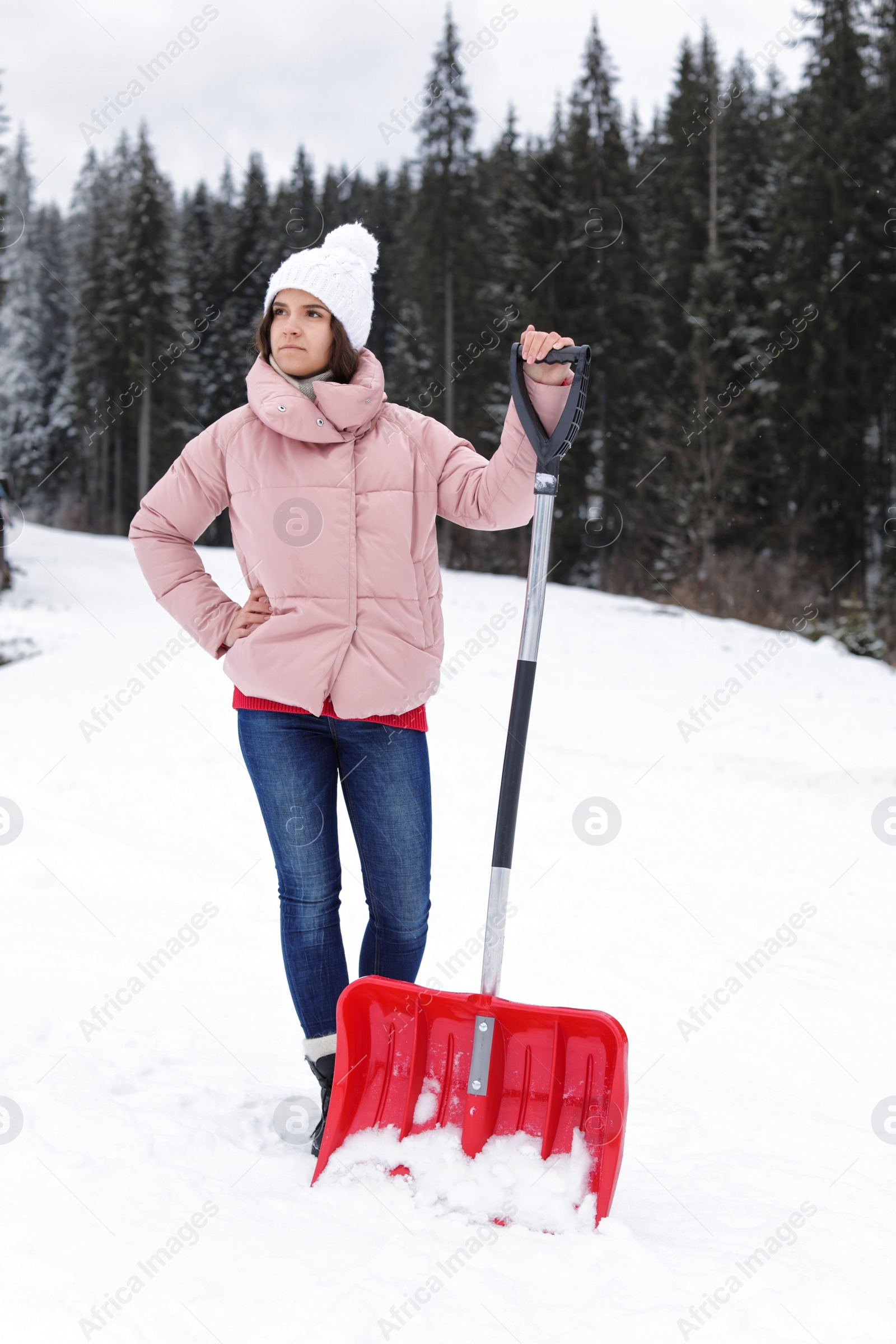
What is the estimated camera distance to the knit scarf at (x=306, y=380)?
6.96 ft

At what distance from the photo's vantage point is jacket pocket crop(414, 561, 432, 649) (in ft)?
7.22

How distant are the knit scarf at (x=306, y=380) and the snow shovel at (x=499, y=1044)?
1.37 ft

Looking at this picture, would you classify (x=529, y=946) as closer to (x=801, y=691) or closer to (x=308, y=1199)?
(x=308, y=1199)

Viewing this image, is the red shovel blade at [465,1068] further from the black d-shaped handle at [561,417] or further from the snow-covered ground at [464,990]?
the black d-shaped handle at [561,417]

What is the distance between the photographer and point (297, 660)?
2080mm

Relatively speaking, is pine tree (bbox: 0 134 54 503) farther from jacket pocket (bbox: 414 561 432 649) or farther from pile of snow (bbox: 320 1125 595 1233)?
pile of snow (bbox: 320 1125 595 1233)

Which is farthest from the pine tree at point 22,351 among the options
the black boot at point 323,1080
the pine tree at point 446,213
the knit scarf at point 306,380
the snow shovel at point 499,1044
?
the snow shovel at point 499,1044

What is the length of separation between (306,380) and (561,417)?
1.90 feet

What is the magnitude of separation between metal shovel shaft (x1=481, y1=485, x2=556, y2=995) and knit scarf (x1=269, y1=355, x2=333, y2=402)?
0.54 m

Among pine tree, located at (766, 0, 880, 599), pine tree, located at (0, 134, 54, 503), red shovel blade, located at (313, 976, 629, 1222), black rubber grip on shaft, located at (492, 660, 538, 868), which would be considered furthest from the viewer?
pine tree, located at (0, 134, 54, 503)

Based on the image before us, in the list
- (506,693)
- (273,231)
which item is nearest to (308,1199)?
(506,693)

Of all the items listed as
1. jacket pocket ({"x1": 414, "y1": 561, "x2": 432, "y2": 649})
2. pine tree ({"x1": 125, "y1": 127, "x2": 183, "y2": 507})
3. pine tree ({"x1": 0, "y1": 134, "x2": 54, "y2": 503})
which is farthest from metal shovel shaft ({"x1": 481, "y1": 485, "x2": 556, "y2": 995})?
pine tree ({"x1": 0, "y1": 134, "x2": 54, "y2": 503})

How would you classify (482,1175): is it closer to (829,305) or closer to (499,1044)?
(499,1044)

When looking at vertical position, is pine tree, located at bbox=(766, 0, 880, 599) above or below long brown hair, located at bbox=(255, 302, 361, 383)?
above
